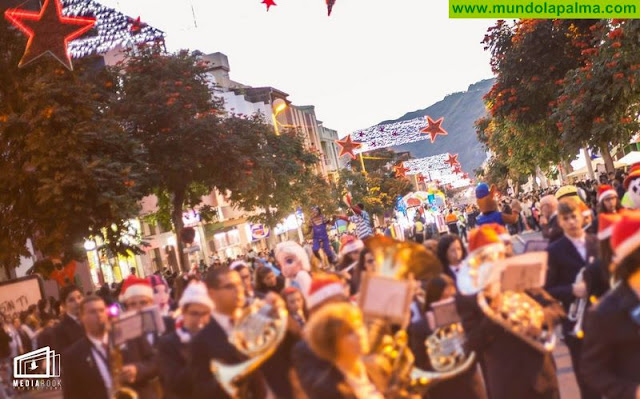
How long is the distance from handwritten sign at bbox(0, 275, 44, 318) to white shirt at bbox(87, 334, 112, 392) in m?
13.5

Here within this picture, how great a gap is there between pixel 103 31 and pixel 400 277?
114ft

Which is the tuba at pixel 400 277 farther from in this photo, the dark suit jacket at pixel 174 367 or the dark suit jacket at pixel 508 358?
the dark suit jacket at pixel 174 367

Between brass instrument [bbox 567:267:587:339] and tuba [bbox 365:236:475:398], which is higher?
tuba [bbox 365:236:475:398]

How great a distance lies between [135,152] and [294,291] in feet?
59.7

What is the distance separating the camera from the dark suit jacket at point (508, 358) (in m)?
6.57

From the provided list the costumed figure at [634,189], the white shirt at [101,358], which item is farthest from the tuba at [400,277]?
the costumed figure at [634,189]

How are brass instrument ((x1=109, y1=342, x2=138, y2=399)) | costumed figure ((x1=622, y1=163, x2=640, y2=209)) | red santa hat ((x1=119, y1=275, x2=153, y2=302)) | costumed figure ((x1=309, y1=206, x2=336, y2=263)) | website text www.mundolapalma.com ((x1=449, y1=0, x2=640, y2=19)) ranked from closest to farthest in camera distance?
brass instrument ((x1=109, y1=342, x2=138, y2=399)) < red santa hat ((x1=119, y1=275, x2=153, y2=302)) < website text www.mundolapalma.com ((x1=449, y1=0, x2=640, y2=19)) < costumed figure ((x1=622, y1=163, x2=640, y2=209)) < costumed figure ((x1=309, y1=206, x2=336, y2=263))

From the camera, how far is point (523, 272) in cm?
640

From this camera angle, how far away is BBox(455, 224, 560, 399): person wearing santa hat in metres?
6.56

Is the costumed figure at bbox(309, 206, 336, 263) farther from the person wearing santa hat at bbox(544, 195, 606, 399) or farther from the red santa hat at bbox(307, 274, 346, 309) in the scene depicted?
the red santa hat at bbox(307, 274, 346, 309)

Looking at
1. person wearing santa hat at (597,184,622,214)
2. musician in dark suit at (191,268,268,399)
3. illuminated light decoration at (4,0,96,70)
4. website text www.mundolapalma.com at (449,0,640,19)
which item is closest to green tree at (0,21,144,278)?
illuminated light decoration at (4,0,96,70)

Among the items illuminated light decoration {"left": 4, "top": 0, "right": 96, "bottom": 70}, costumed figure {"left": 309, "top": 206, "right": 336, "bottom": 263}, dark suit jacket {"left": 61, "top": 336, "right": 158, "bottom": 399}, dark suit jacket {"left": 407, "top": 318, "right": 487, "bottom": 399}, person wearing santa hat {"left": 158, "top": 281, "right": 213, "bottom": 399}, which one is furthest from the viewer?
costumed figure {"left": 309, "top": 206, "right": 336, "bottom": 263}

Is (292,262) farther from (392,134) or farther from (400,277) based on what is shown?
(392,134)

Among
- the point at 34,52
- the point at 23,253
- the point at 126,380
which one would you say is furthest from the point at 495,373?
the point at 23,253
